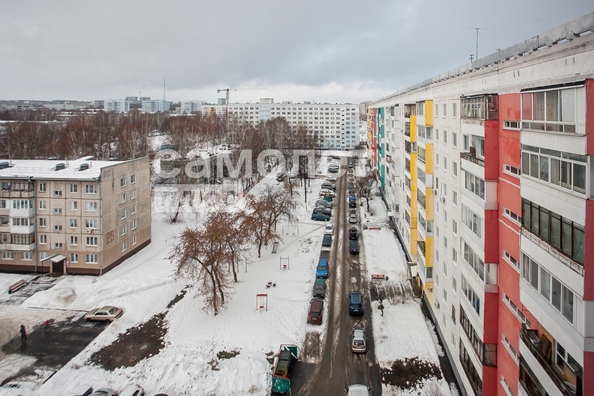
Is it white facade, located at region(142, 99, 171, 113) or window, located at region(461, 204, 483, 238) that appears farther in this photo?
white facade, located at region(142, 99, 171, 113)

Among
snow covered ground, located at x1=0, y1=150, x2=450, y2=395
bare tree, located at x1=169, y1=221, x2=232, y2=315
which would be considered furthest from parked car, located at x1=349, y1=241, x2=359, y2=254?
bare tree, located at x1=169, y1=221, x2=232, y2=315

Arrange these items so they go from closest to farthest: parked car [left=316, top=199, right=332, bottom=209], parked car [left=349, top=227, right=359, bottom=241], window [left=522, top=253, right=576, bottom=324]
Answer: window [left=522, top=253, right=576, bottom=324]
parked car [left=349, top=227, right=359, bottom=241]
parked car [left=316, top=199, right=332, bottom=209]

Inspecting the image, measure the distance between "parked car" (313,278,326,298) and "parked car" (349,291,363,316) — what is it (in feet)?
5.06

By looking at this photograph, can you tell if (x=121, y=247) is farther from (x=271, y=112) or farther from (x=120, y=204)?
(x=271, y=112)

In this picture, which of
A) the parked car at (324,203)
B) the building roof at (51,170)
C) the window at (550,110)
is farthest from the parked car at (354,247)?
the window at (550,110)

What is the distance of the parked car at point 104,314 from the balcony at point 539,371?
17746 millimetres

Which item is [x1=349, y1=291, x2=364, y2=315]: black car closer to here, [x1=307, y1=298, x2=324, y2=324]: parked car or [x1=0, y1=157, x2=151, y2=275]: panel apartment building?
[x1=307, y1=298, x2=324, y2=324]: parked car

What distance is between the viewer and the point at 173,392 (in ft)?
47.9

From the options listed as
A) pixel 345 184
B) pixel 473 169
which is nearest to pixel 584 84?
pixel 473 169

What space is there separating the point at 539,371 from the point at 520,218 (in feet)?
11.0

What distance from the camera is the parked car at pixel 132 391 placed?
13.9m

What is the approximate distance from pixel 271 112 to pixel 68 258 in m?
97.1

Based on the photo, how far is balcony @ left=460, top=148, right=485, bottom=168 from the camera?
11.5 m

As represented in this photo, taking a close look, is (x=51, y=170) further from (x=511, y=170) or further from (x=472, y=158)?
(x=511, y=170)
